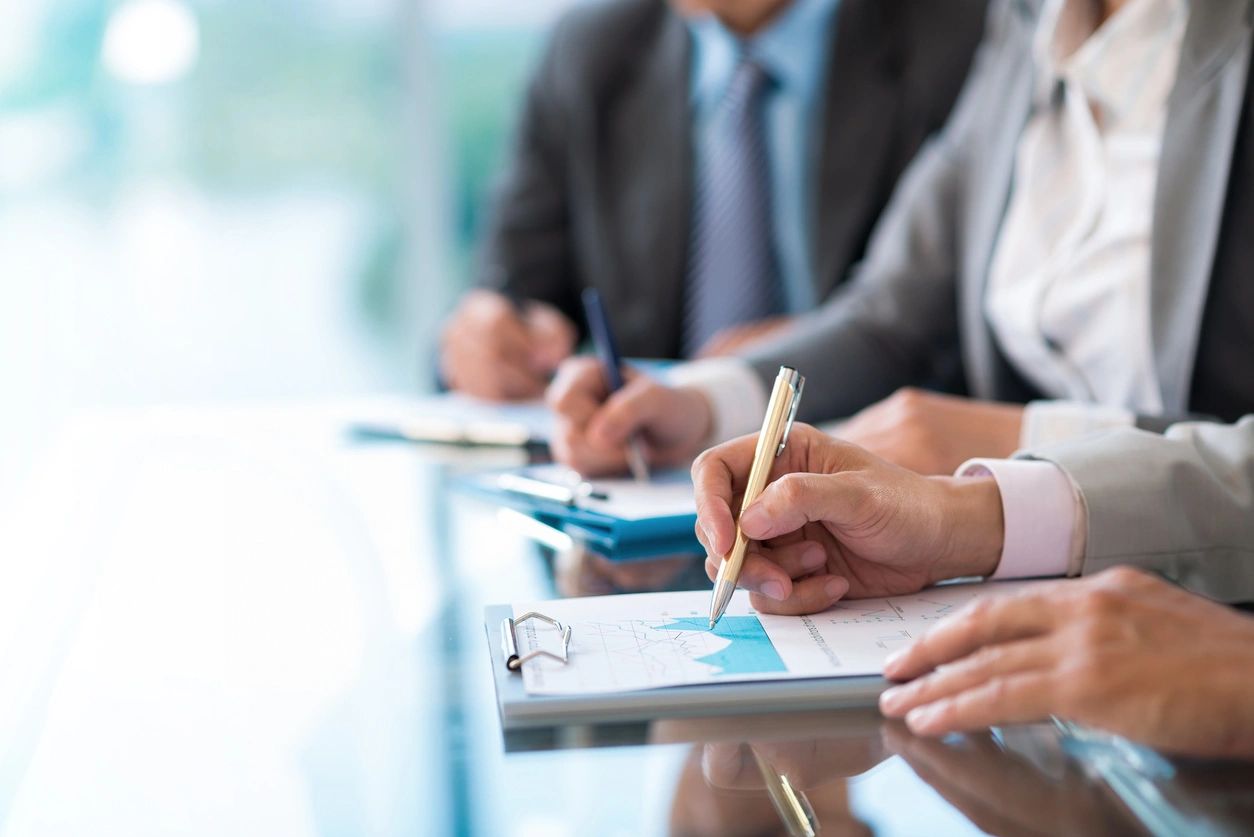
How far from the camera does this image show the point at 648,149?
194 cm

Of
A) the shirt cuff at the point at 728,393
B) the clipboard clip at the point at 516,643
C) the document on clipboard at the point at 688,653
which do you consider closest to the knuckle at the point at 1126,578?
the document on clipboard at the point at 688,653

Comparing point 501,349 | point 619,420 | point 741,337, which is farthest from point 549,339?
point 619,420

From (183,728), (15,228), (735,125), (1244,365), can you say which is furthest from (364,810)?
(15,228)

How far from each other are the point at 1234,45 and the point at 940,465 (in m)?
0.47

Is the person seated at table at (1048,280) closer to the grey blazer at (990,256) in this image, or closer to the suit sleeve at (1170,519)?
the grey blazer at (990,256)

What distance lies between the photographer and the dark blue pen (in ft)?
3.78

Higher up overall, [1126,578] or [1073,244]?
[1073,244]

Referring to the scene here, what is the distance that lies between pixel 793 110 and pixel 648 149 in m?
0.23

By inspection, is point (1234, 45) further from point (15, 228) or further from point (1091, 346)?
point (15, 228)

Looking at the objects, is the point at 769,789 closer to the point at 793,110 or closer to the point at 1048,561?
the point at 1048,561

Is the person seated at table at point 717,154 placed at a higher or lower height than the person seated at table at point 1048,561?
higher

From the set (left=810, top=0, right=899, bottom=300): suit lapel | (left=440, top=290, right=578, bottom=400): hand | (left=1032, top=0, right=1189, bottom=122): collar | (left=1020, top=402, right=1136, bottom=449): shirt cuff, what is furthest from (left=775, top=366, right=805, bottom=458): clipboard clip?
(left=810, top=0, right=899, bottom=300): suit lapel

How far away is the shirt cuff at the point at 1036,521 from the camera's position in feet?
2.58

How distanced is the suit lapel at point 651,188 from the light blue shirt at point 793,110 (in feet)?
0.24
